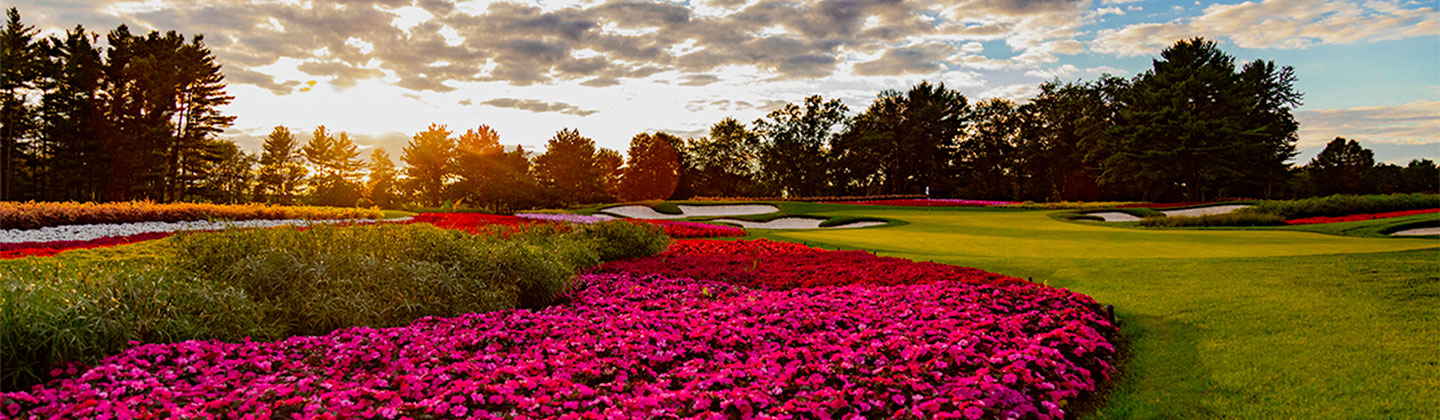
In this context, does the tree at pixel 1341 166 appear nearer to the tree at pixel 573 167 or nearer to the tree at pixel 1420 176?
the tree at pixel 1420 176

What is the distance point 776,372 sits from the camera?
15.3 feet

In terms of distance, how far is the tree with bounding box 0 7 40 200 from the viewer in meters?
32.2

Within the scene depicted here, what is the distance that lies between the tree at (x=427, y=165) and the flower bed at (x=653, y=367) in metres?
45.3

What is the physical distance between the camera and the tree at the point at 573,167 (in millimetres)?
47188

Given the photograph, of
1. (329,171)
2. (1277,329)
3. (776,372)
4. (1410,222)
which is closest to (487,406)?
(776,372)

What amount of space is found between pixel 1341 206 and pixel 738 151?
45.7 meters

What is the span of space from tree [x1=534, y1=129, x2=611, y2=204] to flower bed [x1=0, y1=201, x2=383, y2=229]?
27.3 m

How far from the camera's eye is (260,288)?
6.60 metres

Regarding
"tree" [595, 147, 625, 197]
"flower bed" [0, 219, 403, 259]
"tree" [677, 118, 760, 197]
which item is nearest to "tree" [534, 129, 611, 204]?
"tree" [595, 147, 625, 197]

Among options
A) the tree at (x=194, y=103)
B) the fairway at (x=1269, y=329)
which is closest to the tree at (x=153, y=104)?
the tree at (x=194, y=103)

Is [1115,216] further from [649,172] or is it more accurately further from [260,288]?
[649,172]

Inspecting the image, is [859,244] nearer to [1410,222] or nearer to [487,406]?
[487,406]

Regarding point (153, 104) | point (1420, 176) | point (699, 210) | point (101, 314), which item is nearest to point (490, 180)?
point (699, 210)

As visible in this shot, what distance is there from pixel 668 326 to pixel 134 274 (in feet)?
14.8
